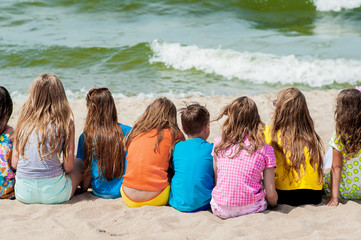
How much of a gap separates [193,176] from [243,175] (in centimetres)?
40

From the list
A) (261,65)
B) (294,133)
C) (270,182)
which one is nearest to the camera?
(270,182)

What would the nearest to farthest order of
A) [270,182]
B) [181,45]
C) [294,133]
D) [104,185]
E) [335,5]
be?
[270,182] → [294,133] → [104,185] → [181,45] → [335,5]

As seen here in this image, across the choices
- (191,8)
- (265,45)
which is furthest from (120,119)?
(191,8)

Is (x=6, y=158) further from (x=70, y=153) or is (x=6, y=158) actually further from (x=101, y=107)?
(x=101, y=107)

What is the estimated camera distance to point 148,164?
359 centimetres

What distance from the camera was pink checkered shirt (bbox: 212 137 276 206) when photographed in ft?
11.0

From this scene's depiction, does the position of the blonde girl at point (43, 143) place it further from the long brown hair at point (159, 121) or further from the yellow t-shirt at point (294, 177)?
the yellow t-shirt at point (294, 177)

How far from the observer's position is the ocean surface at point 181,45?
888 centimetres

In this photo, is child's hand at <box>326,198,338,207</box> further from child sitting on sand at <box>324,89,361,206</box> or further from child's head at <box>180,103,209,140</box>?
child's head at <box>180,103,209,140</box>

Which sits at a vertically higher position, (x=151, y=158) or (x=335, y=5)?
(x=335, y=5)

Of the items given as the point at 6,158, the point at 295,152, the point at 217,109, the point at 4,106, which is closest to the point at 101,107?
the point at 4,106

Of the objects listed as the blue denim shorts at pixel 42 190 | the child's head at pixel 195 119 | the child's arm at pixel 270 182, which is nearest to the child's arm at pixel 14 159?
the blue denim shorts at pixel 42 190

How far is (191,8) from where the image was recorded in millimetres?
14414

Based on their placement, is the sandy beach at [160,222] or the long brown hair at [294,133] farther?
the long brown hair at [294,133]
